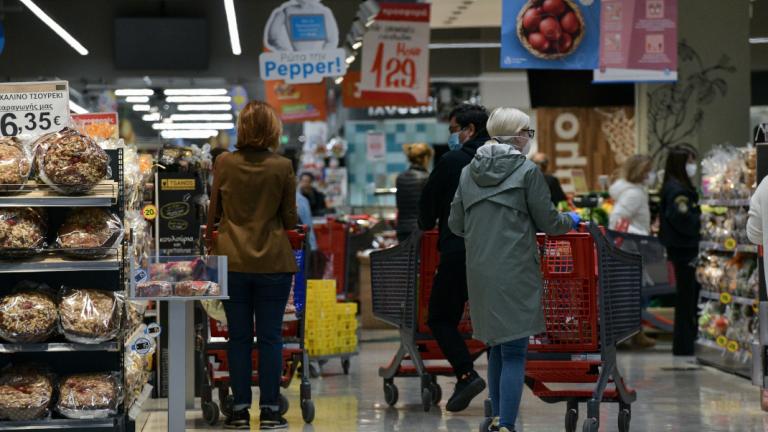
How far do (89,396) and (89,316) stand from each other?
352 mm

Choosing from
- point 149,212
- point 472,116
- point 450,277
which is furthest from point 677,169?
point 149,212

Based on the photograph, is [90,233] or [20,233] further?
[90,233]

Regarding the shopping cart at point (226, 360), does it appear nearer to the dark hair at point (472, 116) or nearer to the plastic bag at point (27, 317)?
the dark hair at point (472, 116)

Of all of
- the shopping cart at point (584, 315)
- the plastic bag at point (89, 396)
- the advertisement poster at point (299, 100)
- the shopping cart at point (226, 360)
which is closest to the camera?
the plastic bag at point (89, 396)

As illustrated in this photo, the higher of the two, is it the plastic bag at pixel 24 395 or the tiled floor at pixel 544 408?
the plastic bag at pixel 24 395

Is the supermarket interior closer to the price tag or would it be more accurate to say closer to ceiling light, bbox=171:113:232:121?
the price tag

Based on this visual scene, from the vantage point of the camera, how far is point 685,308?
34.8ft

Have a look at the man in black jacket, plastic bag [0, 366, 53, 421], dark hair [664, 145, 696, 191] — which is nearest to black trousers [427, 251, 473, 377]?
the man in black jacket

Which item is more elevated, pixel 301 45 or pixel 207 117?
pixel 301 45

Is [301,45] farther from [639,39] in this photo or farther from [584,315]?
[584,315]

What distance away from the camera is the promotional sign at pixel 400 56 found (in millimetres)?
15672

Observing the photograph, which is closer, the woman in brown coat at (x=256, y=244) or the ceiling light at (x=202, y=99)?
the woman in brown coat at (x=256, y=244)

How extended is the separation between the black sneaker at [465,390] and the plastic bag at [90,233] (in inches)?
91.5

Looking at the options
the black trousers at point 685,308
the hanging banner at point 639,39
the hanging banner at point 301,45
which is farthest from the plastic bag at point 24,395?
the hanging banner at point 639,39
